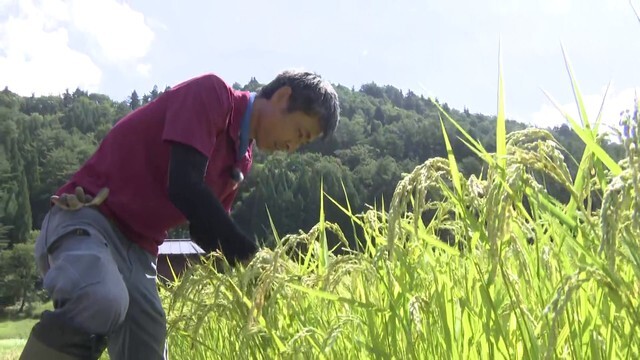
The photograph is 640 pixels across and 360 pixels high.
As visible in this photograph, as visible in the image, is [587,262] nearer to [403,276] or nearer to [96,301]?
[403,276]

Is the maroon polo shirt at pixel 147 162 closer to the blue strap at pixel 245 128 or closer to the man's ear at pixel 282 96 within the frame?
the blue strap at pixel 245 128

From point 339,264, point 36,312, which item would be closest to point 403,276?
point 339,264

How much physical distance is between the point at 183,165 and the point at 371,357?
844 millimetres

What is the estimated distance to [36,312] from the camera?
1582 inches

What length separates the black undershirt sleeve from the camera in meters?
1.88

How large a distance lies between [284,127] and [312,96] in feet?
0.43

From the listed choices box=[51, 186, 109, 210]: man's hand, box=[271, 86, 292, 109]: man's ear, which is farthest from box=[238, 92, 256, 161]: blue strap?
box=[51, 186, 109, 210]: man's hand

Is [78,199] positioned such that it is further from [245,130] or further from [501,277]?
→ [501,277]

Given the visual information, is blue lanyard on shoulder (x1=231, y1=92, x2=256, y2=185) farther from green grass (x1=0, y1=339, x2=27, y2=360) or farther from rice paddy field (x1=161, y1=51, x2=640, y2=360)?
green grass (x1=0, y1=339, x2=27, y2=360)

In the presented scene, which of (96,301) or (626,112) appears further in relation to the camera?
(96,301)

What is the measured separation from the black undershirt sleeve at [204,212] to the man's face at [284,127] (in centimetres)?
35

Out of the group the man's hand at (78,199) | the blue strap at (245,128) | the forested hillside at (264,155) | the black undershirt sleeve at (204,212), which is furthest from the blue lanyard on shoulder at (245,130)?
the forested hillside at (264,155)

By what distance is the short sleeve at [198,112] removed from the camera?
6.52 ft

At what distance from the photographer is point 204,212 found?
74.2 inches
